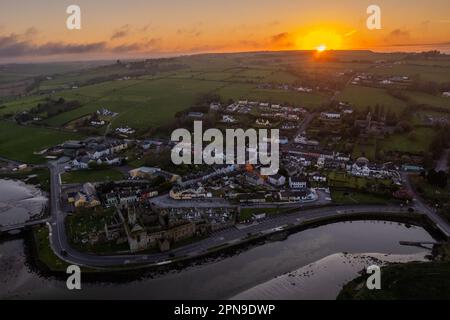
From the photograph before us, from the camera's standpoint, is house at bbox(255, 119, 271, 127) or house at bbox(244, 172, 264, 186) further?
house at bbox(255, 119, 271, 127)

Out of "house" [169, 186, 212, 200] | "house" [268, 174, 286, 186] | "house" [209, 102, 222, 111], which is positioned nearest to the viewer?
"house" [169, 186, 212, 200]

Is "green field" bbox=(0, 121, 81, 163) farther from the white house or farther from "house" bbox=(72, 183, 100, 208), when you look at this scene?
the white house

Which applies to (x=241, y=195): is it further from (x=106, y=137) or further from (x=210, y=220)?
(x=106, y=137)

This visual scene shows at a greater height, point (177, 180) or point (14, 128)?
point (14, 128)

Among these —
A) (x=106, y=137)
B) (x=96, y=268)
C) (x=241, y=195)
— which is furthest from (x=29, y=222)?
(x=106, y=137)

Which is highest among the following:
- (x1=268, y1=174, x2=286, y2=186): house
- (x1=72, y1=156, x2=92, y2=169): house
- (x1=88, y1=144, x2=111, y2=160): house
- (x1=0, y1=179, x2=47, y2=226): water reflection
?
(x1=88, y1=144, x2=111, y2=160): house

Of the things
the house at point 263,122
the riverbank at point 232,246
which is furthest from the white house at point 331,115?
the riverbank at point 232,246

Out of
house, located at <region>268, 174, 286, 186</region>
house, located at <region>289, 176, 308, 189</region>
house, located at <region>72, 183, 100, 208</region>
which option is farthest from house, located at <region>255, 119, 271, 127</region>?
house, located at <region>72, 183, 100, 208</region>
